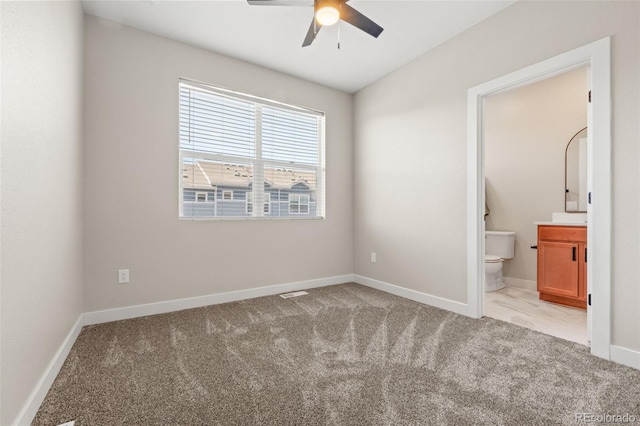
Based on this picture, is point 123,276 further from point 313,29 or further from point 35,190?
point 313,29

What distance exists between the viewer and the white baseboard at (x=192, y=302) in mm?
2539

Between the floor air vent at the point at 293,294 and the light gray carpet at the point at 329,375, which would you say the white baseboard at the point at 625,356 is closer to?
the light gray carpet at the point at 329,375

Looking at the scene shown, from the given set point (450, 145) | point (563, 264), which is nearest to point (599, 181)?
point (450, 145)

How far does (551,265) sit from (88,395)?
13.2 ft

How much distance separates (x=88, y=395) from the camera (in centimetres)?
151

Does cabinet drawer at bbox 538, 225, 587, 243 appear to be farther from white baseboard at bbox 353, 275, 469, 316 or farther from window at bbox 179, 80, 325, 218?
window at bbox 179, 80, 325, 218

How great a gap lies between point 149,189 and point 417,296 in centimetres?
293

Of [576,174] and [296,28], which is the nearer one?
[296,28]

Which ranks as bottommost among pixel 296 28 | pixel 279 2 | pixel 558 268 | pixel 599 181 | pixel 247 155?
pixel 558 268

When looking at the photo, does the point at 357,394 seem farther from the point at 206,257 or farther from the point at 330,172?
the point at 330,172

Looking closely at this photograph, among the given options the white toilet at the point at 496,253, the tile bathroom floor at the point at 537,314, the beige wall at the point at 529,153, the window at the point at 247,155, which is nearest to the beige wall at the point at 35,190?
the window at the point at 247,155

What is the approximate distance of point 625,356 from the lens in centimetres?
182

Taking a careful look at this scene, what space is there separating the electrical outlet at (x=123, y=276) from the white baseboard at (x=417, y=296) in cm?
270

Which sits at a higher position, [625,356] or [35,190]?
[35,190]
